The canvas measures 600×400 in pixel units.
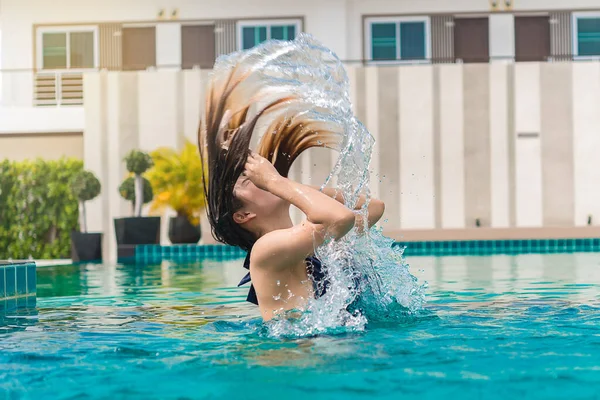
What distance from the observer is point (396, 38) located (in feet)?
69.6

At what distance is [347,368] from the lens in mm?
3229

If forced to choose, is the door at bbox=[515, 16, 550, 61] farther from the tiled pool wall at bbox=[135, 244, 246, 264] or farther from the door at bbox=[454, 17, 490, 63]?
the tiled pool wall at bbox=[135, 244, 246, 264]

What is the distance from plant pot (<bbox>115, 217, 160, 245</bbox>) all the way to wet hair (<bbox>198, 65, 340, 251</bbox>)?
38.8 feet

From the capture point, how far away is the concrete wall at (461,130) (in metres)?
18.8

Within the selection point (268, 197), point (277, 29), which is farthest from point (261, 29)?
point (268, 197)

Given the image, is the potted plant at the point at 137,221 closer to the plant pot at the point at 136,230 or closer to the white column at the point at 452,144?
the plant pot at the point at 136,230

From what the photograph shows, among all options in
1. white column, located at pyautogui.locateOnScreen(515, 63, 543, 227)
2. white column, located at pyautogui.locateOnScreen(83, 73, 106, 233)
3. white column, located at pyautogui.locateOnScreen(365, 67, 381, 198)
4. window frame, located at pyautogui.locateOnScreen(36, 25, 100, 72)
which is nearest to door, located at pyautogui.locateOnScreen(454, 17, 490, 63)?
white column, located at pyautogui.locateOnScreen(515, 63, 543, 227)

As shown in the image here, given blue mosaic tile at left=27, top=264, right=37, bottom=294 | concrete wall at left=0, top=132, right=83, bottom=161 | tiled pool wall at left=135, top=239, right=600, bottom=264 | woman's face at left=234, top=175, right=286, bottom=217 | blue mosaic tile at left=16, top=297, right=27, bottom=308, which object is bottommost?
tiled pool wall at left=135, top=239, right=600, bottom=264

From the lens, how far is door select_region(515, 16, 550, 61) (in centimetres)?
2105

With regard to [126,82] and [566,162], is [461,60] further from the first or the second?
[126,82]

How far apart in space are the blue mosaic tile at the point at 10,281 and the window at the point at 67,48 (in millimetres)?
15615

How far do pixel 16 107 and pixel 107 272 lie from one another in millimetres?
8771

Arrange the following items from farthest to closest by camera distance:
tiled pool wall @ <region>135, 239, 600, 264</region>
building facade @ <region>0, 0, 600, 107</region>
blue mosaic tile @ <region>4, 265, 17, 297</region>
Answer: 1. building facade @ <region>0, 0, 600, 107</region>
2. tiled pool wall @ <region>135, 239, 600, 264</region>
3. blue mosaic tile @ <region>4, 265, 17, 297</region>

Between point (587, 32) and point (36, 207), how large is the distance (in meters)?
13.0
